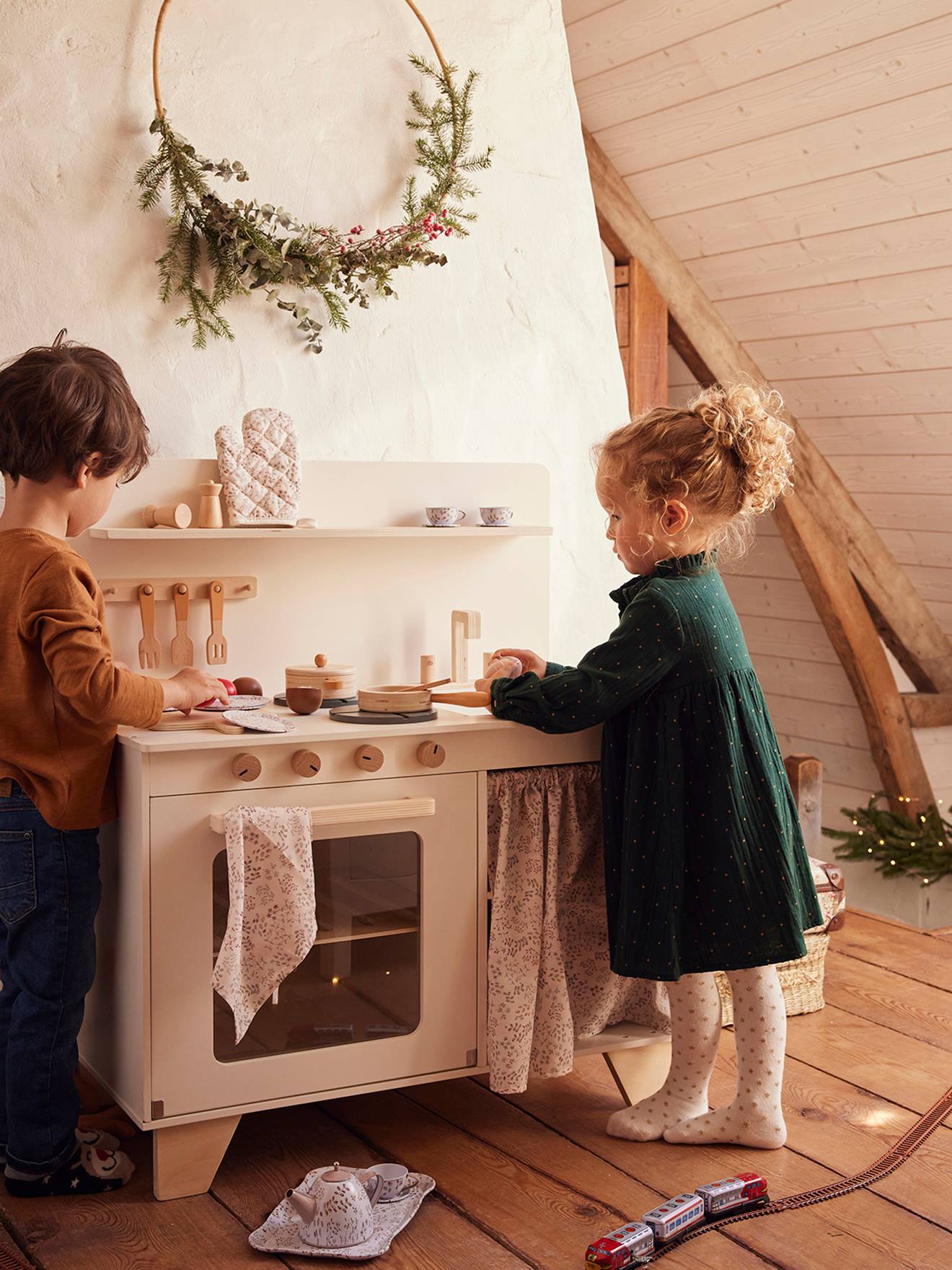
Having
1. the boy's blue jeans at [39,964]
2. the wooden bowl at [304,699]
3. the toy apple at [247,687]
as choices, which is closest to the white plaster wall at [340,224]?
the toy apple at [247,687]

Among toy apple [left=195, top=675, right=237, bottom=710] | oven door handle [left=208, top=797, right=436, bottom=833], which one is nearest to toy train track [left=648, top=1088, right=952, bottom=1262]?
oven door handle [left=208, top=797, right=436, bottom=833]

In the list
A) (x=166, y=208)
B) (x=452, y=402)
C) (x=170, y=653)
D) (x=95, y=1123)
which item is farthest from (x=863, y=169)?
(x=95, y=1123)

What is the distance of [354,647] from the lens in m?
2.71

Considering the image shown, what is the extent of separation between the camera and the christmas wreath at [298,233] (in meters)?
2.48

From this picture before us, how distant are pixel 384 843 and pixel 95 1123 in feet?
2.19

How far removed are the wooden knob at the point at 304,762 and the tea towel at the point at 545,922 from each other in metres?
0.32

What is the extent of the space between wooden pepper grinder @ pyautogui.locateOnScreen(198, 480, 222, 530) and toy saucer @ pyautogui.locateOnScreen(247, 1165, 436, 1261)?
1.13 meters

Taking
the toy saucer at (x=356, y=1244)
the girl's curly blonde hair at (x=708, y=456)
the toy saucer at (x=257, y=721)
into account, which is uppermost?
the girl's curly blonde hair at (x=708, y=456)

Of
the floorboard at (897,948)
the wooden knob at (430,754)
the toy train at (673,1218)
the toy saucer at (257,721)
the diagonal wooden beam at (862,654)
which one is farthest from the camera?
the diagonal wooden beam at (862,654)

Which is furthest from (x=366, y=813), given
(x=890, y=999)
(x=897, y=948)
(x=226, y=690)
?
(x=897, y=948)

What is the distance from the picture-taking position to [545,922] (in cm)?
220

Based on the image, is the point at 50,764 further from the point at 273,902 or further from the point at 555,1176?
the point at 555,1176

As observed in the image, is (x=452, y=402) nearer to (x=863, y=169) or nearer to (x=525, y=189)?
(x=525, y=189)

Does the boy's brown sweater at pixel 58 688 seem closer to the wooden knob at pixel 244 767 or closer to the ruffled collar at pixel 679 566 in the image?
the wooden knob at pixel 244 767
